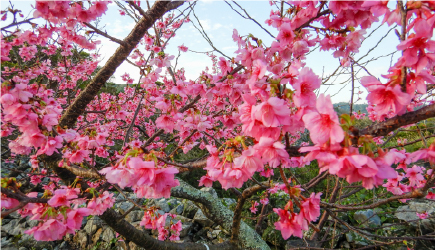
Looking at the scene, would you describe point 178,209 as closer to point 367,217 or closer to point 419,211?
point 367,217

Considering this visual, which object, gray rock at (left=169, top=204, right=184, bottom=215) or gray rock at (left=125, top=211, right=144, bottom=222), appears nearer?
gray rock at (left=125, top=211, right=144, bottom=222)

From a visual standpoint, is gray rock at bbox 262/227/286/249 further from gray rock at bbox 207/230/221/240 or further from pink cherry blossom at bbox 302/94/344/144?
pink cherry blossom at bbox 302/94/344/144

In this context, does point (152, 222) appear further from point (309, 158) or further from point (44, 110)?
point (309, 158)

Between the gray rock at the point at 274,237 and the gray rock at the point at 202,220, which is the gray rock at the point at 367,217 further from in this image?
the gray rock at the point at 202,220

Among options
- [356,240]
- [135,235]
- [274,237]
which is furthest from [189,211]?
[356,240]

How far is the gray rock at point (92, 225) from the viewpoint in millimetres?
4078

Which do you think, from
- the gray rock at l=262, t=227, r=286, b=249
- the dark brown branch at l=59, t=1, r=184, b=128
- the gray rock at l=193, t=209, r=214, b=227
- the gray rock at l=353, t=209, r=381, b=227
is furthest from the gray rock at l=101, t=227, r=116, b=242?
the gray rock at l=353, t=209, r=381, b=227

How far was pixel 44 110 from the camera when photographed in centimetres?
126

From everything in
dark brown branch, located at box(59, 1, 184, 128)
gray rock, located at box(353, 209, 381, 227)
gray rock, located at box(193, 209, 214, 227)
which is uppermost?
dark brown branch, located at box(59, 1, 184, 128)

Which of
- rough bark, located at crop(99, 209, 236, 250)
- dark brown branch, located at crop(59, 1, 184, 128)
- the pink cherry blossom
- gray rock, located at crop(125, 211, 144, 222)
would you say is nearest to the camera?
the pink cherry blossom

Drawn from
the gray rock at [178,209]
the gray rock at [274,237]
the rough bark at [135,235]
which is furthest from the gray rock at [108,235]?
the gray rock at [274,237]

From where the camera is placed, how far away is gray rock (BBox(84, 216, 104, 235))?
4078mm

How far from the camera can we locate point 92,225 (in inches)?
163

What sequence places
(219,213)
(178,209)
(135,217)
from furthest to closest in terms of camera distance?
(178,209) < (135,217) < (219,213)
